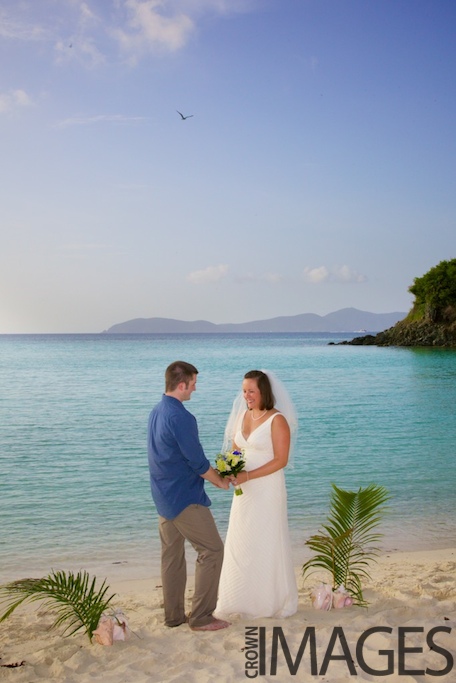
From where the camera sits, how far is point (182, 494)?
5.41 meters

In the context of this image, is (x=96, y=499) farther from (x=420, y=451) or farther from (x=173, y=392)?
(x=420, y=451)

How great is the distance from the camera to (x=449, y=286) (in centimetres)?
8300

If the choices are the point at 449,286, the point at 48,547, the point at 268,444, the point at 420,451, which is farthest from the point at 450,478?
the point at 449,286

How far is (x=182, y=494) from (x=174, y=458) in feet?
0.95

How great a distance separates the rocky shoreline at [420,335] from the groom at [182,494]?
245 ft

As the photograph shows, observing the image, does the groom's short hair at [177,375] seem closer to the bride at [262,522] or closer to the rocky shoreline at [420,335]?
the bride at [262,522]

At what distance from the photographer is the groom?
17.5ft

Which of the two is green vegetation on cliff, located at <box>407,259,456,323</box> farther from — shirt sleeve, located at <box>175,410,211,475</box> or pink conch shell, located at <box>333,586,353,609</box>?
shirt sleeve, located at <box>175,410,211,475</box>

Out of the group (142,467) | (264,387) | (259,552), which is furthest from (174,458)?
(142,467)

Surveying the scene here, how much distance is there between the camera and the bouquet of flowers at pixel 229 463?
5582mm

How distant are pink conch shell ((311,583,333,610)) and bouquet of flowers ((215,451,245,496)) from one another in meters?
1.34

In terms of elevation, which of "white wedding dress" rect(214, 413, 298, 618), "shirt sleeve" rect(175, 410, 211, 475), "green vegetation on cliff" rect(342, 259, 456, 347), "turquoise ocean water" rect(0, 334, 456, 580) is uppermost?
"green vegetation on cliff" rect(342, 259, 456, 347)

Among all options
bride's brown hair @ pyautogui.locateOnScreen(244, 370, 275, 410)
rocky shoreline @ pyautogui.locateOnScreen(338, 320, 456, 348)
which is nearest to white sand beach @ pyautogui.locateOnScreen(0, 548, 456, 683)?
bride's brown hair @ pyautogui.locateOnScreen(244, 370, 275, 410)

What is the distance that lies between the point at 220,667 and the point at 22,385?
3777cm
